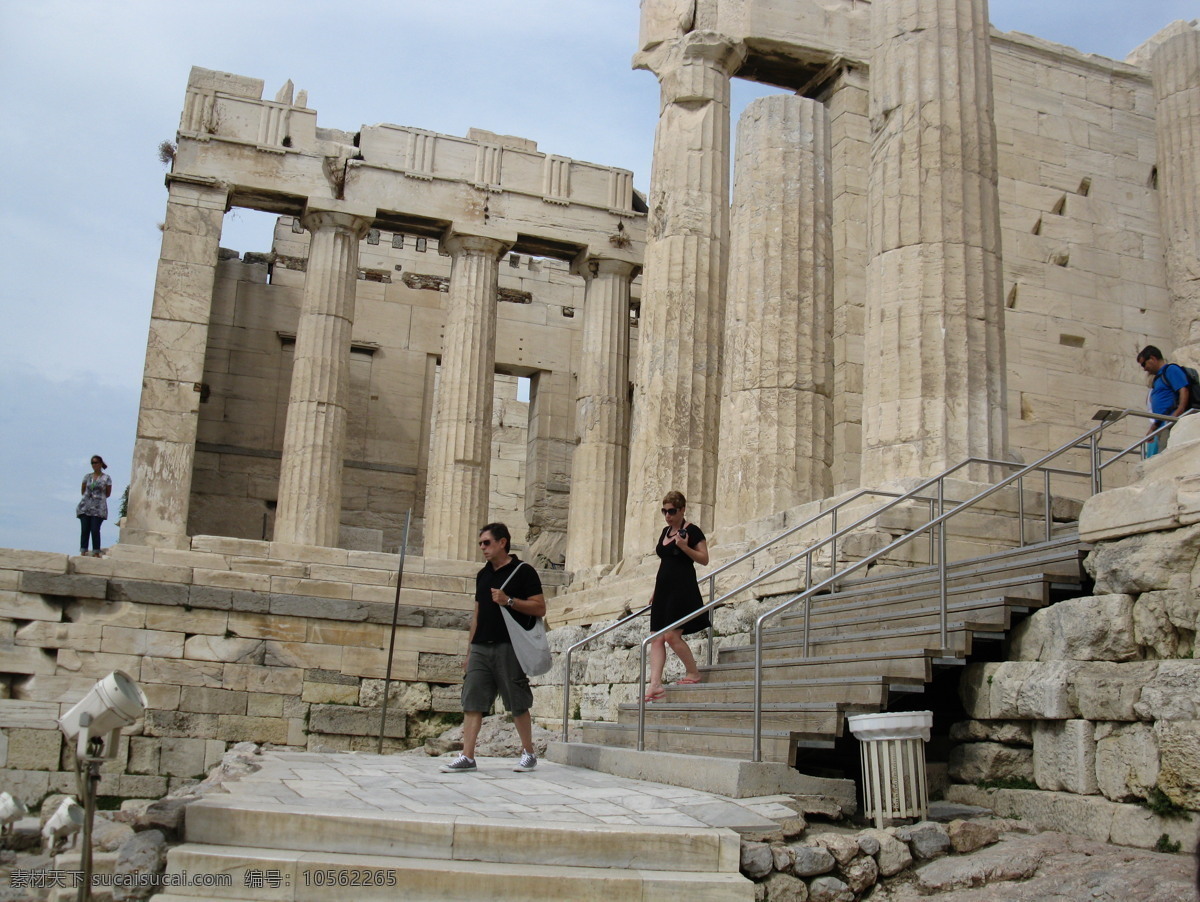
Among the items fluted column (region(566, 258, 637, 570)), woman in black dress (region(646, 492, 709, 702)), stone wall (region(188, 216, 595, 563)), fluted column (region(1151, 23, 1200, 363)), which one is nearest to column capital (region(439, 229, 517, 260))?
fluted column (region(566, 258, 637, 570))

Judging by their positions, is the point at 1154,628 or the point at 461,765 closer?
Answer: the point at 1154,628

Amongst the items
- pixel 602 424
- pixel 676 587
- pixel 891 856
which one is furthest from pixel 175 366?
pixel 891 856

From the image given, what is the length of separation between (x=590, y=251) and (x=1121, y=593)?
59.6 feet

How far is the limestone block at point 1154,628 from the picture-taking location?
639 centimetres

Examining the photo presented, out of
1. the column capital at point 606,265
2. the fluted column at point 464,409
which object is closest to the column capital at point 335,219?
the fluted column at point 464,409

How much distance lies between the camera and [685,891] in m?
5.45

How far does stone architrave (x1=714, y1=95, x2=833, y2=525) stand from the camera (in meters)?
14.5

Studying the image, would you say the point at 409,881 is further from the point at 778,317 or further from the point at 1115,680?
the point at 778,317

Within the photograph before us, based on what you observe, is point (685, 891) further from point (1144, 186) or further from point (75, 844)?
point (1144, 186)

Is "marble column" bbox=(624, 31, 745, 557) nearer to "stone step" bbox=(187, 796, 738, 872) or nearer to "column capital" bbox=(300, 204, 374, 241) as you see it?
"column capital" bbox=(300, 204, 374, 241)

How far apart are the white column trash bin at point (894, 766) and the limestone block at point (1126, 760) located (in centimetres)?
89

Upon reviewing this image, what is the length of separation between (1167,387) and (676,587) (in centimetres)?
452

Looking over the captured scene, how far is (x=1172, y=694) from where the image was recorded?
601 cm

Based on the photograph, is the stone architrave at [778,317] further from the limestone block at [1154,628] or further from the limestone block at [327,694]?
the limestone block at [1154,628]
